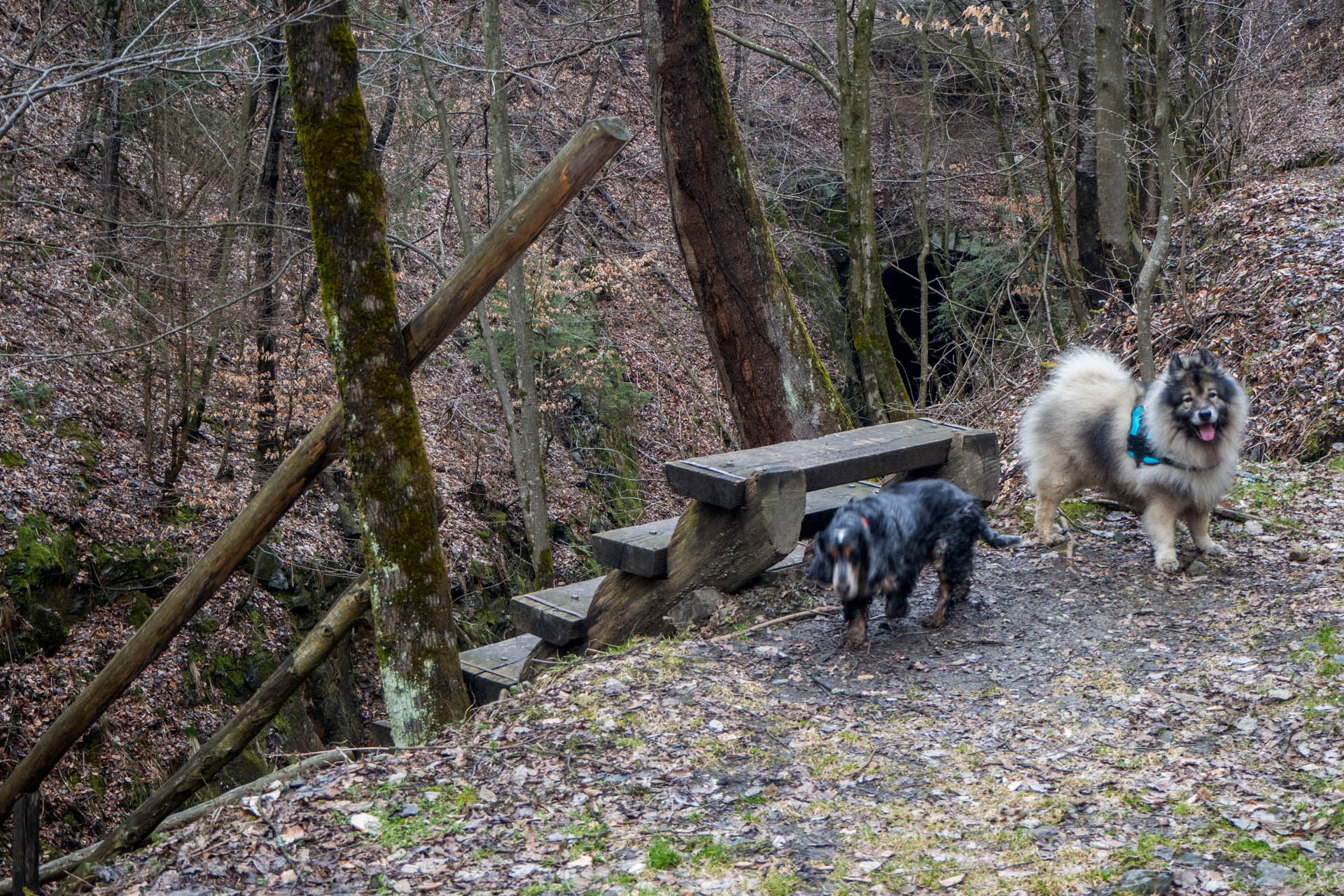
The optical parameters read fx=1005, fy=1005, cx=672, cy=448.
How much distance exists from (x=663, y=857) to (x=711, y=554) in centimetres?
245

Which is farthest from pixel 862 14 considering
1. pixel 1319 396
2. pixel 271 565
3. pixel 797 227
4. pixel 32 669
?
pixel 32 669

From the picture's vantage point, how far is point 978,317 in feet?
58.5

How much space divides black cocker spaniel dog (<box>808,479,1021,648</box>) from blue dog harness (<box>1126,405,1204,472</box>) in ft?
3.61

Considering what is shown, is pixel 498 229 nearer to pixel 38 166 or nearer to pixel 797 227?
pixel 38 166

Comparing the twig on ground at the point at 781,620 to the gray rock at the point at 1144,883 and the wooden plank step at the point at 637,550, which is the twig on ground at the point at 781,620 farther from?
the gray rock at the point at 1144,883

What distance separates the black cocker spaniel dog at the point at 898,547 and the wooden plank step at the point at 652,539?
2.27ft

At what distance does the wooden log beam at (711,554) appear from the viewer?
5.69m

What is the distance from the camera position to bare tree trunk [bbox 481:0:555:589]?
11.6 meters

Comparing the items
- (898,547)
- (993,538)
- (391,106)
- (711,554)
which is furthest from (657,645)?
(391,106)

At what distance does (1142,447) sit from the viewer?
618 centimetres

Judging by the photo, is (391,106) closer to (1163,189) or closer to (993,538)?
(1163,189)

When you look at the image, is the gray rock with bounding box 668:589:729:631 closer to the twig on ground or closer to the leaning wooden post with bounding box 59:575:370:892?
the twig on ground

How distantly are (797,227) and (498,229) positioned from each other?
14744mm

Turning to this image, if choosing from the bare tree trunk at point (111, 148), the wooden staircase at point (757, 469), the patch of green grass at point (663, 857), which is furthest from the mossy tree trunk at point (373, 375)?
the bare tree trunk at point (111, 148)
